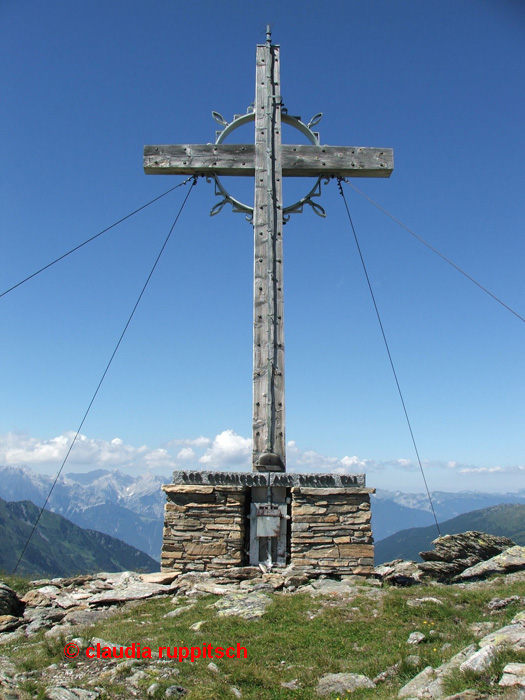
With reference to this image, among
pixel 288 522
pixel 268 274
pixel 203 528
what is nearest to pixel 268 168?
pixel 268 274

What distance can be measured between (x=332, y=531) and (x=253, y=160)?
22.2ft

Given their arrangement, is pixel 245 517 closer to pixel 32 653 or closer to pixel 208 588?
pixel 208 588

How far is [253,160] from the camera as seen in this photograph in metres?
9.81

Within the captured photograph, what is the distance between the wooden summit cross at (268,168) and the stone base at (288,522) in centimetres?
127

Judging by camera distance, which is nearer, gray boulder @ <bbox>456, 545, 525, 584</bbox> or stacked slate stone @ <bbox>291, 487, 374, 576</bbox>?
stacked slate stone @ <bbox>291, 487, 374, 576</bbox>

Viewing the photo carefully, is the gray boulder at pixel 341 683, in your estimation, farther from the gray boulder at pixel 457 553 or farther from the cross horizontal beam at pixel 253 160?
the cross horizontal beam at pixel 253 160

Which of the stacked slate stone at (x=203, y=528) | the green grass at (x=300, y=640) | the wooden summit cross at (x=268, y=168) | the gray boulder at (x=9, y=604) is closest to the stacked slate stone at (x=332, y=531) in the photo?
the green grass at (x=300, y=640)

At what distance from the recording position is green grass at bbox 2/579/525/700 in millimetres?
4598

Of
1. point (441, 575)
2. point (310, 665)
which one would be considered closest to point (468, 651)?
point (310, 665)

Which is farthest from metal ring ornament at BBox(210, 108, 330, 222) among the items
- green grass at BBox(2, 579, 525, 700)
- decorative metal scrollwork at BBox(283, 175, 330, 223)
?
green grass at BBox(2, 579, 525, 700)

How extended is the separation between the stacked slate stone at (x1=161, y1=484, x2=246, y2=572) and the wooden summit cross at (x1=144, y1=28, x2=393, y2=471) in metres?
1.52

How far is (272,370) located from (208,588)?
3.49 m

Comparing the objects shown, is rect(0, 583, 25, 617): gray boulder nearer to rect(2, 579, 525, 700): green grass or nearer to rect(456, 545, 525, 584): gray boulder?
rect(2, 579, 525, 700): green grass

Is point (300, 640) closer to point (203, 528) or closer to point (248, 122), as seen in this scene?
point (203, 528)
